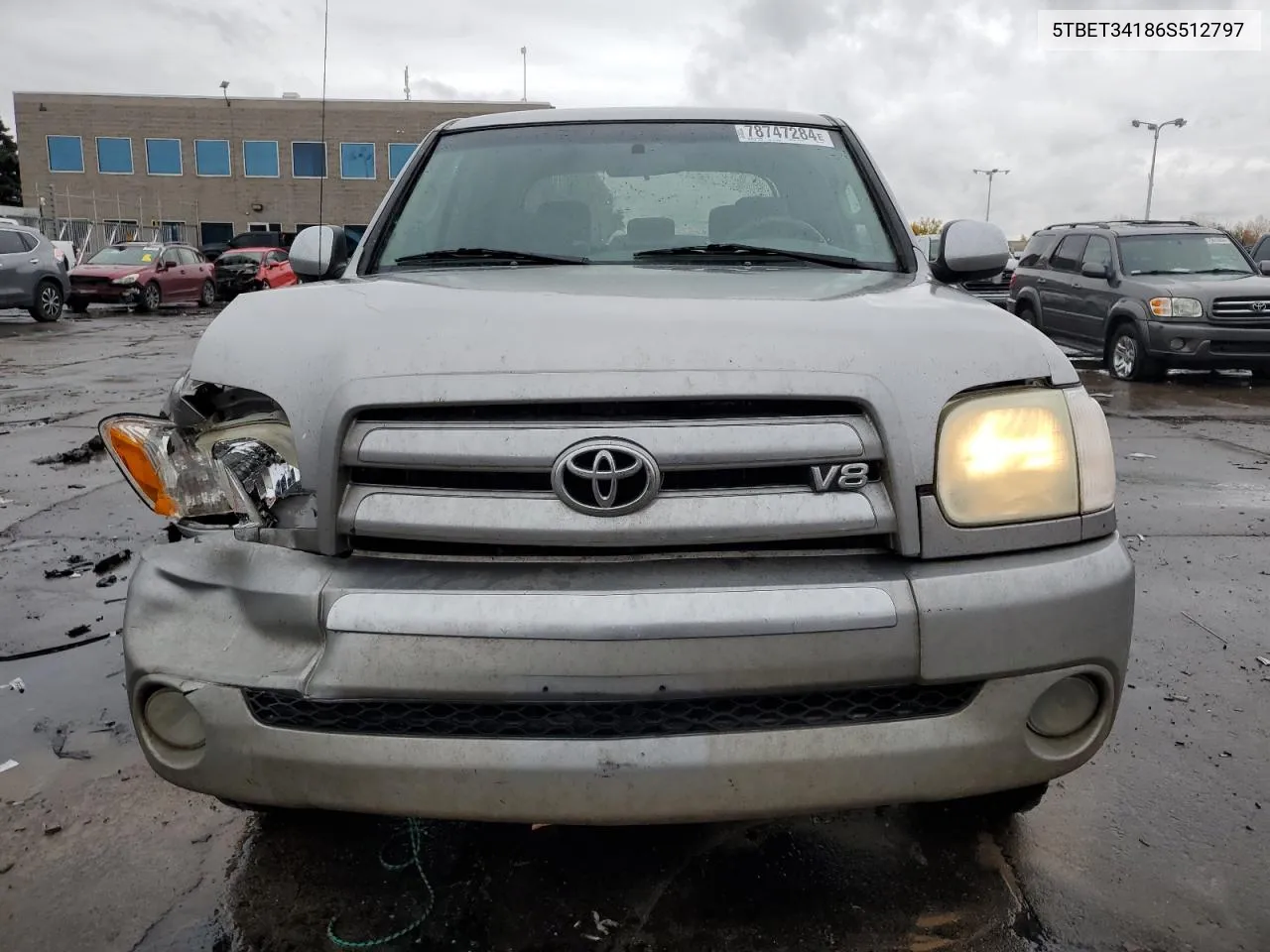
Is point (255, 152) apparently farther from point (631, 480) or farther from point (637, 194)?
point (631, 480)

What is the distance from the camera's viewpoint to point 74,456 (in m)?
6.63

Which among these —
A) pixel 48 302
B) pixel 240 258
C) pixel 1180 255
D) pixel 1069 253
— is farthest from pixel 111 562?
pixel 240 258

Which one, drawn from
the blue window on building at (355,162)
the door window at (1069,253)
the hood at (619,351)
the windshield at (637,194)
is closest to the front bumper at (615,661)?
the hood at (619,351)

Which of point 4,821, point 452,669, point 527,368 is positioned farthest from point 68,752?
point 527,368

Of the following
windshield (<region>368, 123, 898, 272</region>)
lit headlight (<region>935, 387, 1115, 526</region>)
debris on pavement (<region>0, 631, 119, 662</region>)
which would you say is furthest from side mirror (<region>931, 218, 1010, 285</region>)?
debris on pavement (<region>0, 631, 119, 662</region>)

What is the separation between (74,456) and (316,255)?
430 cm

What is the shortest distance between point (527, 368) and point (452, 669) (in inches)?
20.9

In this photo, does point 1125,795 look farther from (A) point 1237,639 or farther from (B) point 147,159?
(B) point 147,159

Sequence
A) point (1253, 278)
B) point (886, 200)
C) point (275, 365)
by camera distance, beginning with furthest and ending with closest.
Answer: point (1253, 278), point (886, 200), point (275, 365)

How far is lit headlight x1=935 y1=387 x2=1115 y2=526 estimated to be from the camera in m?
1.80

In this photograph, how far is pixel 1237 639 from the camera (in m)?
3.64

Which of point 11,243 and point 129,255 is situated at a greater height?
point 11,243

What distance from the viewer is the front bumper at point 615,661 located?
5.33 ft

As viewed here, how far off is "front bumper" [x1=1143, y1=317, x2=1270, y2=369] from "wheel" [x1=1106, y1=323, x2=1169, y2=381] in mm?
227
